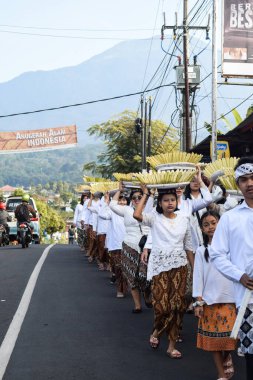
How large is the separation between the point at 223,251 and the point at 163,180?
3.12m

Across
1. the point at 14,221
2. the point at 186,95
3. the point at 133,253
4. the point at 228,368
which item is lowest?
the point at 228,368

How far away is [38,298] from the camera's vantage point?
1208cm

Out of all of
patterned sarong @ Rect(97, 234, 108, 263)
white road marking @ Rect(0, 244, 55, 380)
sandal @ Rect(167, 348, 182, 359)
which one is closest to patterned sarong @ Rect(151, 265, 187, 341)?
sandal @ Rect(167, 348, 182, 359)

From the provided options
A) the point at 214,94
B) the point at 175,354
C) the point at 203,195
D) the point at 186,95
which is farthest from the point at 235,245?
the point at 186,95

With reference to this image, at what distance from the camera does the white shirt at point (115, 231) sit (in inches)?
522

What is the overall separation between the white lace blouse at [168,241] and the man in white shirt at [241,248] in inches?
113

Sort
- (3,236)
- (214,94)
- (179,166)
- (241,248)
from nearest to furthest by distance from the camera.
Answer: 1. (241,248)
2. (179,166)
3. (214,94)
4. (3,236)

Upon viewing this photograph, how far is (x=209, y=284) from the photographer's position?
6.88m

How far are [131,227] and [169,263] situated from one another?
348cm

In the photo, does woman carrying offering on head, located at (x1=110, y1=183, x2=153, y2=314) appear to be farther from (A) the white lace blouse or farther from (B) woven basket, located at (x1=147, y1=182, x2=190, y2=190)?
(B) woven basket, located at (x1=147, y1=182, x2=190, y2=190)

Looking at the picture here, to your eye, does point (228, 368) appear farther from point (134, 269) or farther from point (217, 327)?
point (134, 269)

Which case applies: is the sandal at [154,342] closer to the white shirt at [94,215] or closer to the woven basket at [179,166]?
the woven basket at [179,166]

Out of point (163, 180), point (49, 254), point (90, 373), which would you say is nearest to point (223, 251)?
point (90, 373)

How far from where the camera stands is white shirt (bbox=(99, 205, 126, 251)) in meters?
13.3
